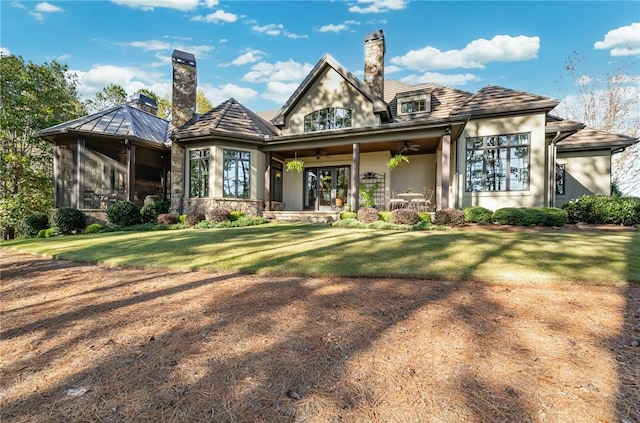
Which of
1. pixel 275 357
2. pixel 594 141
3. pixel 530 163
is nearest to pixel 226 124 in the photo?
pixel 530 163

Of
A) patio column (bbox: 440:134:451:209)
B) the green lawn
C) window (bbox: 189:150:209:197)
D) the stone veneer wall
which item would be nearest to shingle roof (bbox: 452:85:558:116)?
patio column (bbox: 440:134:451:209)

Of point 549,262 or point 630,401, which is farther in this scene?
point 549,262

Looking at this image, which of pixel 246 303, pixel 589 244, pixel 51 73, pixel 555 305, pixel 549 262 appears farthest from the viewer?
pixel 51 73

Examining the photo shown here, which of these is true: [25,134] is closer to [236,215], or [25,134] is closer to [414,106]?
[236,215]

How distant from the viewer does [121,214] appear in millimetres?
12156

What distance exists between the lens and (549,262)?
449cm

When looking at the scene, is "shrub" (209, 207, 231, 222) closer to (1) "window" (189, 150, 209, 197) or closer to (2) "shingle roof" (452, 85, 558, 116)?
(1) "window" (189, 150, 209, 197)

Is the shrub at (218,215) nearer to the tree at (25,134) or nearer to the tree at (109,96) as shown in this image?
the tree at (25,134)

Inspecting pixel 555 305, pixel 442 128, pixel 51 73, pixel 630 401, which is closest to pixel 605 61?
pixel 442 128

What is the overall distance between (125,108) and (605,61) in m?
28.7

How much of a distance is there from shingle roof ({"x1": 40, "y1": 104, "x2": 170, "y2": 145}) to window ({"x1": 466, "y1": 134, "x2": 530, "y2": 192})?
1436 centimetres

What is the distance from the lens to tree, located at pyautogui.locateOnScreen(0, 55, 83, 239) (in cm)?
1469

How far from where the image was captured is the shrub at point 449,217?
952cm

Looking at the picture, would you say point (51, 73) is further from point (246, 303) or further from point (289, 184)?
point (246, 303)
